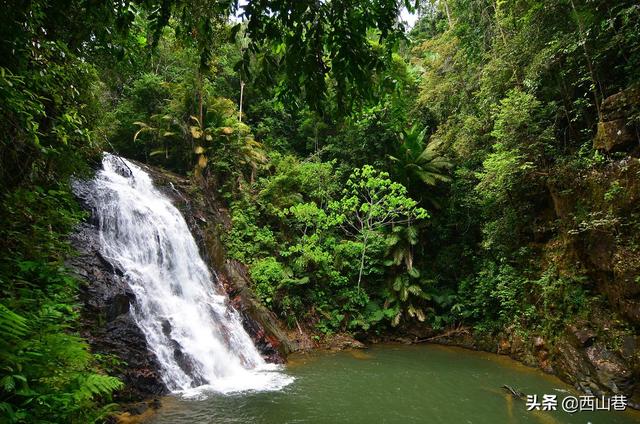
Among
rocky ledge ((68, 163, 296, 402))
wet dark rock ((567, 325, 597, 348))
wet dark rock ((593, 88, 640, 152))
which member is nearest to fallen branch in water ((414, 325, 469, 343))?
wet dark rock ((567, 325, 597, 348))

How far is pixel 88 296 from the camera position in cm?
695

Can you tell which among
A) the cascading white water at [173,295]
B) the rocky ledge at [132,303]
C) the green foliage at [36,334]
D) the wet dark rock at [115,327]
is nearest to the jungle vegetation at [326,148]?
the green foliage at [36,334]

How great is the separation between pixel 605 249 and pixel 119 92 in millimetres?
18471

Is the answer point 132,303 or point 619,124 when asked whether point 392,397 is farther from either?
point 619,124

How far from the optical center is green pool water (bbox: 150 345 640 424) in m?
6.11

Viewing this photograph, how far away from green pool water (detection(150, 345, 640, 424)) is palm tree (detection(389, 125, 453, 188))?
590 cm

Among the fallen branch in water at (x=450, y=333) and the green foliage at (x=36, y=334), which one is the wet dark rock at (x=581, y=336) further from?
the green foliage at (x=36, y=334)

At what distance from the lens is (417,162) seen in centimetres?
1324

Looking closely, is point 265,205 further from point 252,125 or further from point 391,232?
point 252,125

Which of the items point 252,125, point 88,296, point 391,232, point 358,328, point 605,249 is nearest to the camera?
point 88,296

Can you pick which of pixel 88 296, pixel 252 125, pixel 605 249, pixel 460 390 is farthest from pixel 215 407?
pixel 252 125

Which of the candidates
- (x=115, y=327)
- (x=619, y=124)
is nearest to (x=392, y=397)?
(x=115, y=327)

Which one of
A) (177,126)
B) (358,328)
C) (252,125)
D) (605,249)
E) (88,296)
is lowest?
(358,328)

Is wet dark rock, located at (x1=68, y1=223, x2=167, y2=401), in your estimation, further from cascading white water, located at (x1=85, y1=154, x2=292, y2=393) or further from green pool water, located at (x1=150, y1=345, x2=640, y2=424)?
green pool water, located at (x1=150, y1=345, x2=640, y2=424)
